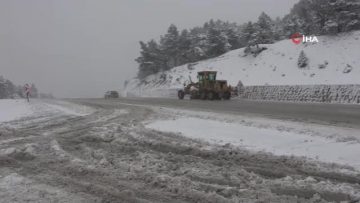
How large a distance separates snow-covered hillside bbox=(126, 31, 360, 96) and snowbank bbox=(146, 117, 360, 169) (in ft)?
97.3

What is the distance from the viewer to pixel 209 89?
30688 mm

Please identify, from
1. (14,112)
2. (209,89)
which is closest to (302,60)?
(209,89)

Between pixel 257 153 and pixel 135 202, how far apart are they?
11.0 feet

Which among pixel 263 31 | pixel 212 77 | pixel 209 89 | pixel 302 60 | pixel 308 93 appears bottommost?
pixel 308 93

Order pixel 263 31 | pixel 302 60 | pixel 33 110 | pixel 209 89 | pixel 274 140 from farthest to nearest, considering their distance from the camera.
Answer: pixel 263 31 → pixel 302 60 → pixel 209 89 → pixel 33 110 → pixel 274 140

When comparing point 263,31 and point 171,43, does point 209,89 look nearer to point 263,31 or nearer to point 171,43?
point 263,31

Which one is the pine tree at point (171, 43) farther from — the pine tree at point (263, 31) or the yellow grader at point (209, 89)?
the yellow grader at point (209, 89)

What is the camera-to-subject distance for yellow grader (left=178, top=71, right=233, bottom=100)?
3038cm

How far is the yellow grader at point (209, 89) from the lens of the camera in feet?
99.7

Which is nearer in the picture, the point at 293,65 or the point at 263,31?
the point at 293,65

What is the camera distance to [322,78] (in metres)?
42.0

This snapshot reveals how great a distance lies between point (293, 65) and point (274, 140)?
42928 millimetres

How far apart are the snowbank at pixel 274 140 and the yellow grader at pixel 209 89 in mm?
17969

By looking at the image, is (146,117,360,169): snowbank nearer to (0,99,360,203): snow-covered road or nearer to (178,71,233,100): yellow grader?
(0,99,360,203): snow-covered road
